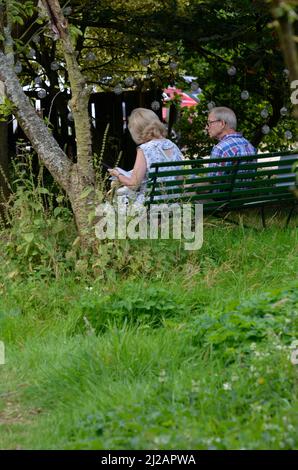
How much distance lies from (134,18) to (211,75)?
1.69 m

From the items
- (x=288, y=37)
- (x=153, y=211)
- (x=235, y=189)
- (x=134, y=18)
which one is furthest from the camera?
(x=134, y=18)

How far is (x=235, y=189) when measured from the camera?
25.0 feet

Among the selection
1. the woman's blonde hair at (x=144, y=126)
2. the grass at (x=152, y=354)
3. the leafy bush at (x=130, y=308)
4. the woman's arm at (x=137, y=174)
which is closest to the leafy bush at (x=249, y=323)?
the grass at (x=152, y=354)

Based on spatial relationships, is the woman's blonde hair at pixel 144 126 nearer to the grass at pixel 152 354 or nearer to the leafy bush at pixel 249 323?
the grass at pixel 152 354

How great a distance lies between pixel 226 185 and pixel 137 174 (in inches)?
31.0

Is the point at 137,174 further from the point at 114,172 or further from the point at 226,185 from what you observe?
the point at 226,185

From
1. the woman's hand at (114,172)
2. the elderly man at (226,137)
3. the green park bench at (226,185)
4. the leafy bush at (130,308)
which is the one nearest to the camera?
the leafy bush at (130,308)

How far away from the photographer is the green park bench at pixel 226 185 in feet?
22.5

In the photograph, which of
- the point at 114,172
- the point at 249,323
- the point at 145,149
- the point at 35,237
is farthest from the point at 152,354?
the point at 145,149

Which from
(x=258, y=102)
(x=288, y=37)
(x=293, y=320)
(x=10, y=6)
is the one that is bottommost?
(x=293, y=320)

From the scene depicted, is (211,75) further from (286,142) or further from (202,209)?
(202,209)

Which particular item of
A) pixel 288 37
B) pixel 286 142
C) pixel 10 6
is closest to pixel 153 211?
pixel 10 6

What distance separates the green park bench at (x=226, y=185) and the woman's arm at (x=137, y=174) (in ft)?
0.26

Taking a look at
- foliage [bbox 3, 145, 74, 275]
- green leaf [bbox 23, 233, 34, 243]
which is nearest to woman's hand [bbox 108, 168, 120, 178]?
foliage [bbox 3, 145, 74, 275]
